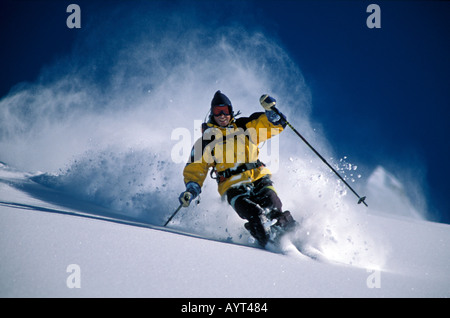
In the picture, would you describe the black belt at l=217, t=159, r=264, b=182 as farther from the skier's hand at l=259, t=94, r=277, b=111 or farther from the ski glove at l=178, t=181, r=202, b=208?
the skier's hand at l=259, t=94, r=277, b=111

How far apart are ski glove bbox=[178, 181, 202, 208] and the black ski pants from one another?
21.0 inches

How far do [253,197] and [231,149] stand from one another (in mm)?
863

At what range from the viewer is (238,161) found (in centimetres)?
457

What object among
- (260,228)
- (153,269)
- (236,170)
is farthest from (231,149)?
(153,269)

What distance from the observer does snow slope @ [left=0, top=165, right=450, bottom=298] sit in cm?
200

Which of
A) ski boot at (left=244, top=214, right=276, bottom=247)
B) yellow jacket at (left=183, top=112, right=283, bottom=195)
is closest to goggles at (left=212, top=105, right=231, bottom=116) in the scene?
yellow jacket at (left=183, top=112, right=283, bottom=195)

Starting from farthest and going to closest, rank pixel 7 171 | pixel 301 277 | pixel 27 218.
Answer: 1. pixel 7 171
2. pixel 27 218
3. pixel 301 277

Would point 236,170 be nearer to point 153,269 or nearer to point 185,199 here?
point 185,199

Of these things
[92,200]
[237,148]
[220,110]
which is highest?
[220,110]
